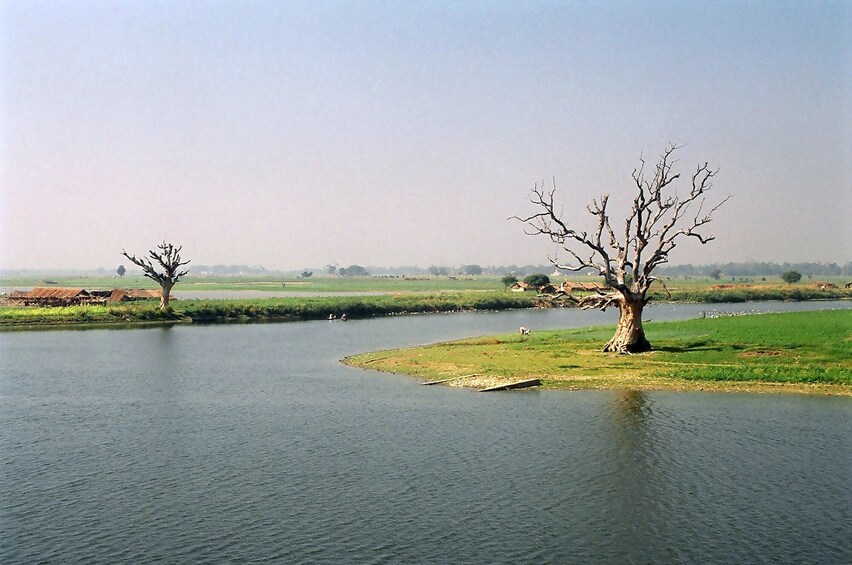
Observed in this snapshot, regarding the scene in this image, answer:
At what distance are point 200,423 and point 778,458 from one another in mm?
24080

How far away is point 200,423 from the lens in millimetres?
35375

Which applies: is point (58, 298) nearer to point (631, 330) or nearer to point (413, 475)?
point (631, 330)

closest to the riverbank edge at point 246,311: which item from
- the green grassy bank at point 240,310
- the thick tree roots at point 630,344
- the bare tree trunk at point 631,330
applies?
the green grassy bank at point 240,310

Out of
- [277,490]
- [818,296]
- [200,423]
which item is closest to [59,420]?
[200,423]

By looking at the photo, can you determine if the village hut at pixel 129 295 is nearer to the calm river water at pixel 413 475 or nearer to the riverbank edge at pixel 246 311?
the riverbank edge at pixel 246 311

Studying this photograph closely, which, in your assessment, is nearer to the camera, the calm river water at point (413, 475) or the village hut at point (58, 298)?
the calm river water at point (413, 475)

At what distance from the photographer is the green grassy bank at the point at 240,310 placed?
9075cm

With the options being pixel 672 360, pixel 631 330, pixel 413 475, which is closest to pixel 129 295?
pixel 631 330

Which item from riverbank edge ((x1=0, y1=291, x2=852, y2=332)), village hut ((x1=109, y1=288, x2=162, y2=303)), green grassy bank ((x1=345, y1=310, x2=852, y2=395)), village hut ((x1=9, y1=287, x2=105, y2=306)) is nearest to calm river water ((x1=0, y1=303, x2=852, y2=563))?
green grassy bank ((x1=345, y1=310, x2=852, y2=395))

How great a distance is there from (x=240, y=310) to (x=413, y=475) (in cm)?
8116

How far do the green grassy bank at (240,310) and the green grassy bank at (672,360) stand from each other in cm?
4578

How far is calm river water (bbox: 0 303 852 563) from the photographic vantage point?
20672mm

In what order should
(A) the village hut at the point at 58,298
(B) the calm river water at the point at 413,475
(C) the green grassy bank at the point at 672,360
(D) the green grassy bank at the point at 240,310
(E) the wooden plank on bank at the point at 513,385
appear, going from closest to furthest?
(B) the calm river water at the point at 413,475
(E) the wooden plank on bank at the point at 513,385
(C) the green grassy bank at the point at 672,360
(D) the green grassy bank at the point at 240,310
(A) the village hut at the point at 58,298

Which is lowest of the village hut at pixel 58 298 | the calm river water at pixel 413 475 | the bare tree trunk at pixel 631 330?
the calm river water at pixel 413 475
